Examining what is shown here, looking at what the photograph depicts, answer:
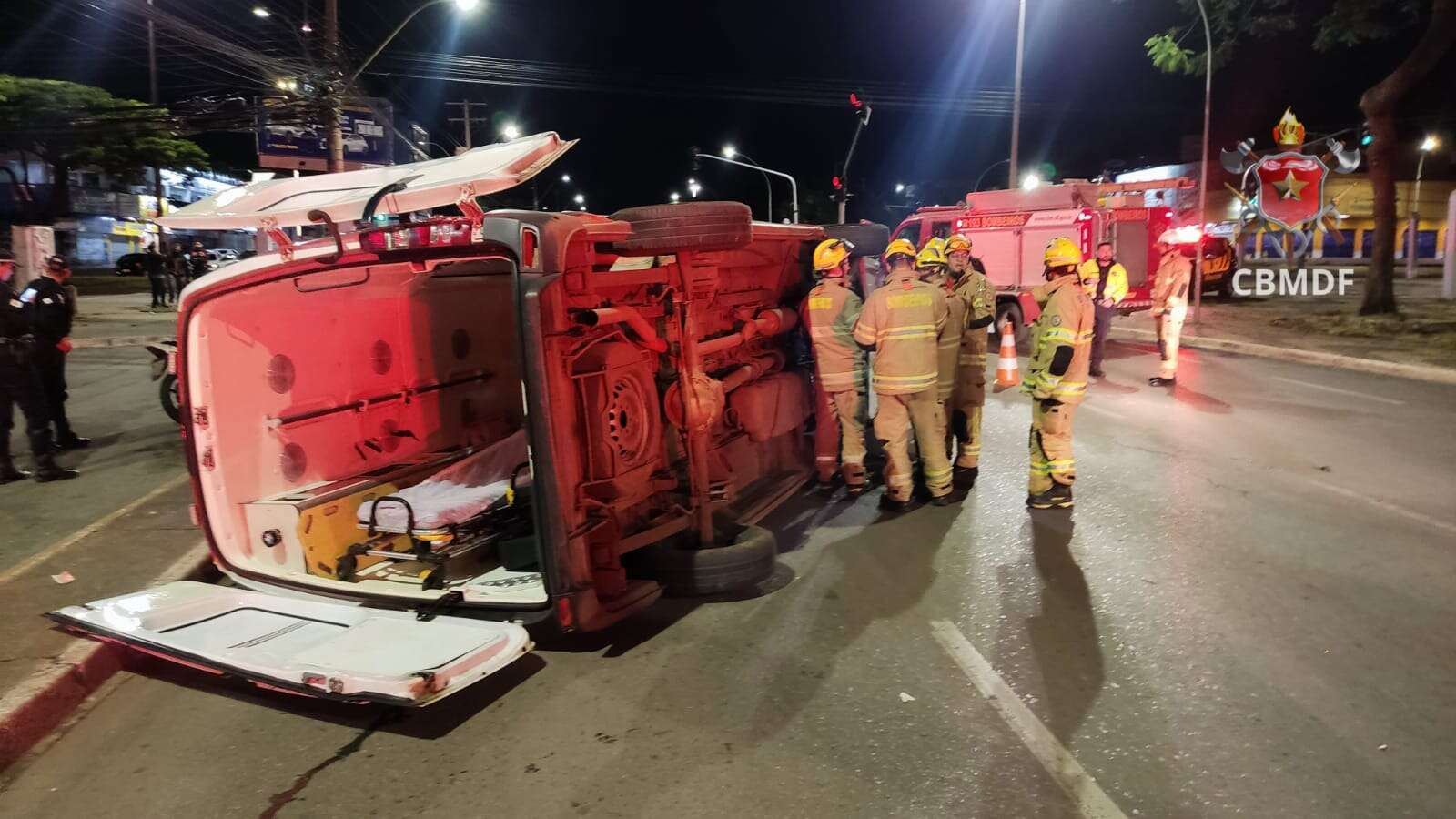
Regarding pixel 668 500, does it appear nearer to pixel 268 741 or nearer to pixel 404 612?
pixel 404 612

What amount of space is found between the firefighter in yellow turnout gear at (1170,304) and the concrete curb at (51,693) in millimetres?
11105

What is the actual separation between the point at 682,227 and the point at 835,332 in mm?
2567

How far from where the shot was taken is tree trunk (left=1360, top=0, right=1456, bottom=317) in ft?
52.9

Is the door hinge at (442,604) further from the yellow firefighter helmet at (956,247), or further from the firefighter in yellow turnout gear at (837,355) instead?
the yellow firefighter helmet at (956,247)

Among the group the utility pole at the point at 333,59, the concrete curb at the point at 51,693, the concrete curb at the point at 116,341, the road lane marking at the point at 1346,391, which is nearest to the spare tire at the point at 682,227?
the concrete curb at the point at 51,693

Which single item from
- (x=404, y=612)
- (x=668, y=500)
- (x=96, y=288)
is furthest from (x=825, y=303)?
(x=96, y=288)

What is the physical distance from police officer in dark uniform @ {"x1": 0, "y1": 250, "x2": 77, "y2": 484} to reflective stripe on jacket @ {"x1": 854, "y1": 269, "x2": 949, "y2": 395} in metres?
6.34

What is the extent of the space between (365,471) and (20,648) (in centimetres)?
187

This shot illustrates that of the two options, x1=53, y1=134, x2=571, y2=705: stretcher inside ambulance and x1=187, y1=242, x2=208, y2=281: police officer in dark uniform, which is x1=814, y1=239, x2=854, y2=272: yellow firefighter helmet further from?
x1=187, y1=242, x2=208, y2=281: police officer in dark uniform

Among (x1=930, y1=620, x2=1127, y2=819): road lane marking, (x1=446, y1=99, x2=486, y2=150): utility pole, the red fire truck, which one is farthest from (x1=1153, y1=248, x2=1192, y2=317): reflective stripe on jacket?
(x1=446, y1=99, x2=486, y2=150): utility pole

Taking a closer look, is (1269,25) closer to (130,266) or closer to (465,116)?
(465,116)

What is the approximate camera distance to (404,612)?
4066 millimetres

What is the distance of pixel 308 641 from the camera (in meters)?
3.83

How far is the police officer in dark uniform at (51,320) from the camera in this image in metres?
7.82
